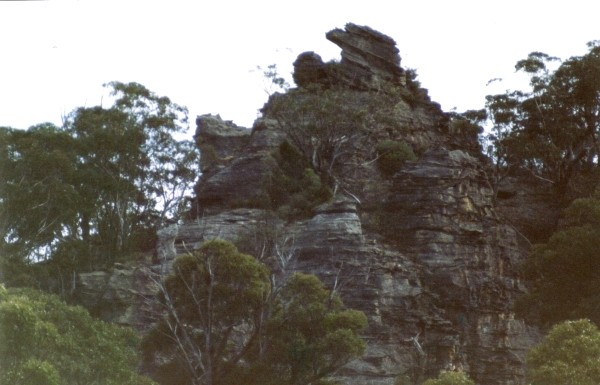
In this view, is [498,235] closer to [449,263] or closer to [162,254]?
[449,263]

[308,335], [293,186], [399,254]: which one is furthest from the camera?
[293,186]

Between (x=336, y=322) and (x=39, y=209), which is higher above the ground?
(x=39, y=209)

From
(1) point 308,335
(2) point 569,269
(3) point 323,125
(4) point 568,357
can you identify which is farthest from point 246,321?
(3) point 323,125

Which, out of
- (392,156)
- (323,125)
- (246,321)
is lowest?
(246,321)

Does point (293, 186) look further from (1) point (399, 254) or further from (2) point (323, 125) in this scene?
(1) point (399, 254)

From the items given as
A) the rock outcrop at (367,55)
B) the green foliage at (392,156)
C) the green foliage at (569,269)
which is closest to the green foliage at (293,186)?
the green foliage at (392,156)

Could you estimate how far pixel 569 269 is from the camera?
38.7 metres

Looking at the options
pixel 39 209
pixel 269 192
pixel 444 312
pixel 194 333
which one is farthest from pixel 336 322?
pixel 39 209

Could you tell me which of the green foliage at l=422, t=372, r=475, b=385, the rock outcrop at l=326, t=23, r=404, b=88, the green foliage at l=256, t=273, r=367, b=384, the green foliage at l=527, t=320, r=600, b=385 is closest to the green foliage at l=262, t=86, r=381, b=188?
the rock outcrop at l=326, t=23, r=404, b=88

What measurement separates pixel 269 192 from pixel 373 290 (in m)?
10.4

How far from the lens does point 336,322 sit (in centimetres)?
3581

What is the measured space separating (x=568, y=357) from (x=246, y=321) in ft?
38.7

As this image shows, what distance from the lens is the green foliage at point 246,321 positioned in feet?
116

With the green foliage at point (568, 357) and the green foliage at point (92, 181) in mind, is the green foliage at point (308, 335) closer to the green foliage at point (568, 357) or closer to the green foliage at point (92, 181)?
the green foliage at point (568, 357)
